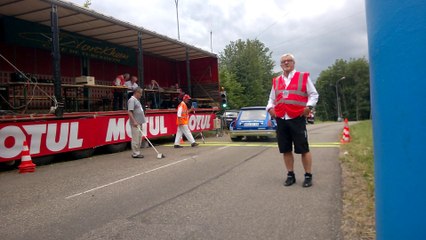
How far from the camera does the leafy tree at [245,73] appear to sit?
5212 cm

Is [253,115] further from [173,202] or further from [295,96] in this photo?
[173,202]

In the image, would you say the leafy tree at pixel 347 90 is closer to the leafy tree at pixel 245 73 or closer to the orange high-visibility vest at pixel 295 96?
the leafy tree at pixel 245 73

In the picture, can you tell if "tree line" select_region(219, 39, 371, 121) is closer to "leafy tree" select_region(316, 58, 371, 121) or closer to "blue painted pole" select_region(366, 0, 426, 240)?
"leafy tree" select_region(316, 58, 371, 121)

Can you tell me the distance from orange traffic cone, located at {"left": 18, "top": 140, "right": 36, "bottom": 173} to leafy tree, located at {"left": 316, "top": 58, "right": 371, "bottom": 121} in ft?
276

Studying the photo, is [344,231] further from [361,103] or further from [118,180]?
[361,103]

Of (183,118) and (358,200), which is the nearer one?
(358,200)

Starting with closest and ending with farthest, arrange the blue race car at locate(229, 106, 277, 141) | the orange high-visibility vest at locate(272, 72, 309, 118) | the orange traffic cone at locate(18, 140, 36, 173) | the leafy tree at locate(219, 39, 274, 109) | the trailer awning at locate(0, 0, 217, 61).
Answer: the orange high-visibility vest at locate(272, 72, 309, 118) → the orange traffic cone at locate(18, 140, 36, 173) → the trailer awning at locate(0, 0, 217, 61) → the blue race car at locate(229, 106, 277, 141) → the leafy tree at locate(219, 39, 274, 109)

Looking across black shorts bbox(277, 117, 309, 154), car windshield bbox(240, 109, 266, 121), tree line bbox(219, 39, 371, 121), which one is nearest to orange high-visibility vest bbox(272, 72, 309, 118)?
black shorts bbox(277, 117, 309, 154)

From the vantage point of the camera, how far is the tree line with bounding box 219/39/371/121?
5296 centimetres

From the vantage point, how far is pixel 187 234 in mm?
3777

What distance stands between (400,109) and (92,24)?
14.7 meters

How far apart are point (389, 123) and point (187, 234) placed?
2781 mm

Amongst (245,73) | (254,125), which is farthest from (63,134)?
(245,73)

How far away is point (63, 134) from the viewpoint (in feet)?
33.0
